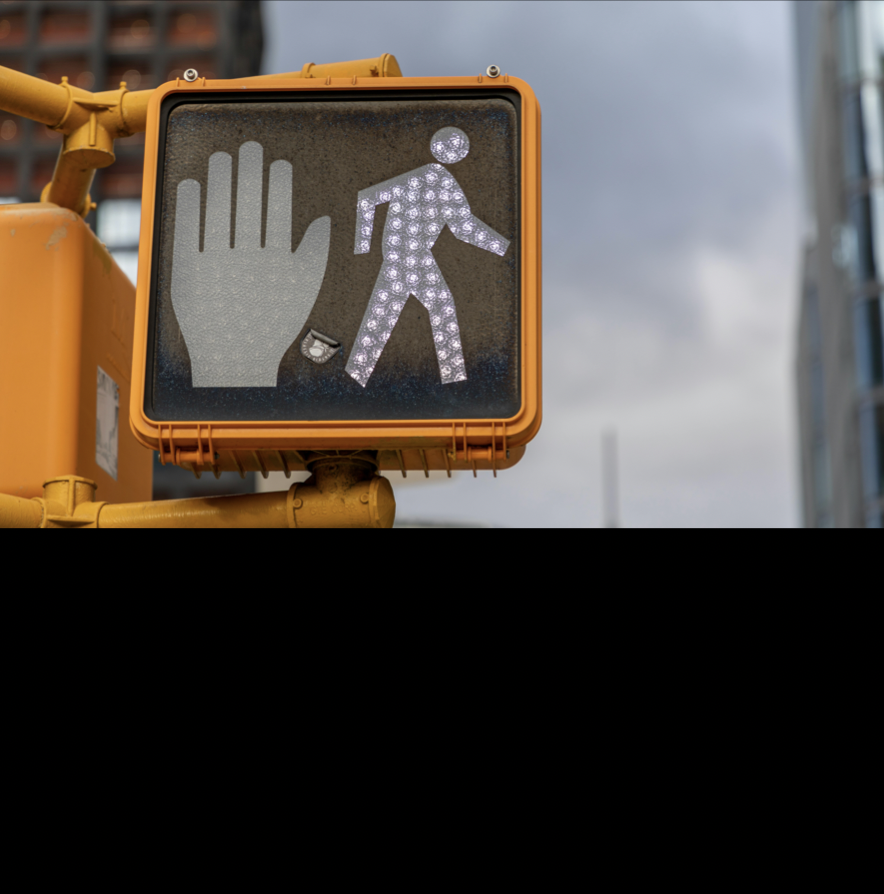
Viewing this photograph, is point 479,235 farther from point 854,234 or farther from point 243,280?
point 854,234

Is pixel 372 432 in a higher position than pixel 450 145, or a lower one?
lower

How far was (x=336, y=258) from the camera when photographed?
111 inches

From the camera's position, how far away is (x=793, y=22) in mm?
72938

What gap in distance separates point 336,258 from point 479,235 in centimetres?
35

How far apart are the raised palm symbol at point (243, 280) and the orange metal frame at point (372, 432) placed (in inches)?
3.9

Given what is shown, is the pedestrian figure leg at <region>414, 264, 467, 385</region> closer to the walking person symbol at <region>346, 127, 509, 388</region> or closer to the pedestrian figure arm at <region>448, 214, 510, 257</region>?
the walking person symbol at <region>346, 127, 509, 388</region>

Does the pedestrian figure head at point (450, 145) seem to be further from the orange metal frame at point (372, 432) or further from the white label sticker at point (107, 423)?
the white label sticker at point (107, 423)

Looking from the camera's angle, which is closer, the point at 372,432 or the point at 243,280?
the point at 372,432

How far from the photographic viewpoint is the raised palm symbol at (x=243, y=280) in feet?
9.07

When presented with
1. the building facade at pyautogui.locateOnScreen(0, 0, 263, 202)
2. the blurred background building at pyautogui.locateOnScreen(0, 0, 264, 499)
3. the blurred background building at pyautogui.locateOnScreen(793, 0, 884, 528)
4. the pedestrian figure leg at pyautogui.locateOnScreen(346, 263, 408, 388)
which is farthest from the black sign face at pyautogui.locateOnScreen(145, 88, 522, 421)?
the building facade at pyautogui.locateOnScreen(0, 0, 263, 202)

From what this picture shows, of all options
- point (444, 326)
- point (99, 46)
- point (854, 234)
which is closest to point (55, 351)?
point (444, 326)

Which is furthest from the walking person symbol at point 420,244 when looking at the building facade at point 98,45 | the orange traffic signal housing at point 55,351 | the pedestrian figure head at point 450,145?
the building facade at point 98,45
